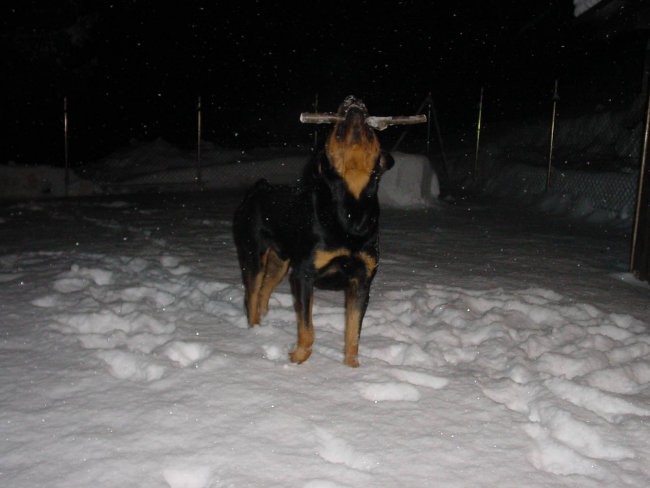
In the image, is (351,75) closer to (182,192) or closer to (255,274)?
(182,192)

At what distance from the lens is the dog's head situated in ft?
9.48

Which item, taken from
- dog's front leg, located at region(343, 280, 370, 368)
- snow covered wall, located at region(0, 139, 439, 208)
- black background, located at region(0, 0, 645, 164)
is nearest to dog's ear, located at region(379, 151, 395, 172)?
dog's front leg, located at region(343, 280, 370, 368)

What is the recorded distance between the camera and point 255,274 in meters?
3.73

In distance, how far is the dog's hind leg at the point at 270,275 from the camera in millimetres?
3918

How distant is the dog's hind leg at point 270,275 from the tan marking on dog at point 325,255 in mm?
817

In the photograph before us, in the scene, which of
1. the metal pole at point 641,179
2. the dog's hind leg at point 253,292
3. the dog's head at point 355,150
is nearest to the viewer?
the dog's head at point 355,150

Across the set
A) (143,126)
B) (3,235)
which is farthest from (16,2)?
(3,235)

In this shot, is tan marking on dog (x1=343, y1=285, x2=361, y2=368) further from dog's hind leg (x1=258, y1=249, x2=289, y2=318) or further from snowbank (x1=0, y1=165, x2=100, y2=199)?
snowbank (x1=0, y1=165, x2=100, y2=199)

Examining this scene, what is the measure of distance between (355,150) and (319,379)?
1.33m

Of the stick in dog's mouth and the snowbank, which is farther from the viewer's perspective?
the snowbank

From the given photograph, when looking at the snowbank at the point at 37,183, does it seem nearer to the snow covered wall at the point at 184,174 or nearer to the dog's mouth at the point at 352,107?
the snow covered wall at the point at 184,174

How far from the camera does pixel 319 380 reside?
3.08m

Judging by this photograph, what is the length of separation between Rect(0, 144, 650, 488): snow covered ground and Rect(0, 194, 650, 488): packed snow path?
0.04 feet

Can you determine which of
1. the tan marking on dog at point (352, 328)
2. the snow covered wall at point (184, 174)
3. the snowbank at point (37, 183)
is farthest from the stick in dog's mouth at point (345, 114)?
the snowbank at point (37, 183)
